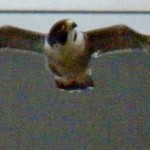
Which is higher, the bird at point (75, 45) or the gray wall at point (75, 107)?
the bird at point (75, 45)

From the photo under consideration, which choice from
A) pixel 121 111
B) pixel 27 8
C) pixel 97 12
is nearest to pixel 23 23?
pixel 27 8

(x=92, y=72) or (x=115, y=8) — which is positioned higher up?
(x=115, y=8)

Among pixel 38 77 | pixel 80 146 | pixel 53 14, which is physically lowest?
pixel 80 146

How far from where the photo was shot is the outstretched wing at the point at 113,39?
86 centimetres

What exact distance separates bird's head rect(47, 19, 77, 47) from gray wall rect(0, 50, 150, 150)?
7 cm

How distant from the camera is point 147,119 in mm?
902

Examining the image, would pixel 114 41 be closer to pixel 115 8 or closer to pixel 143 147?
pixel 115 8

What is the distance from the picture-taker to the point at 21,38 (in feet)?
2.85

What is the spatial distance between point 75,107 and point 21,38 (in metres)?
0.15

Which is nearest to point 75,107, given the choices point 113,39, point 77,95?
point 77,95

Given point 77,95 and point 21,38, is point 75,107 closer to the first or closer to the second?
point 77,95

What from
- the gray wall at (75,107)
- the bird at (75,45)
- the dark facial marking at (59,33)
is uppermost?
the dark facial marking at (59,33)

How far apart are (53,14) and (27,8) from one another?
0.05 meters

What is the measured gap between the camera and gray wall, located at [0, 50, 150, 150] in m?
0.89
